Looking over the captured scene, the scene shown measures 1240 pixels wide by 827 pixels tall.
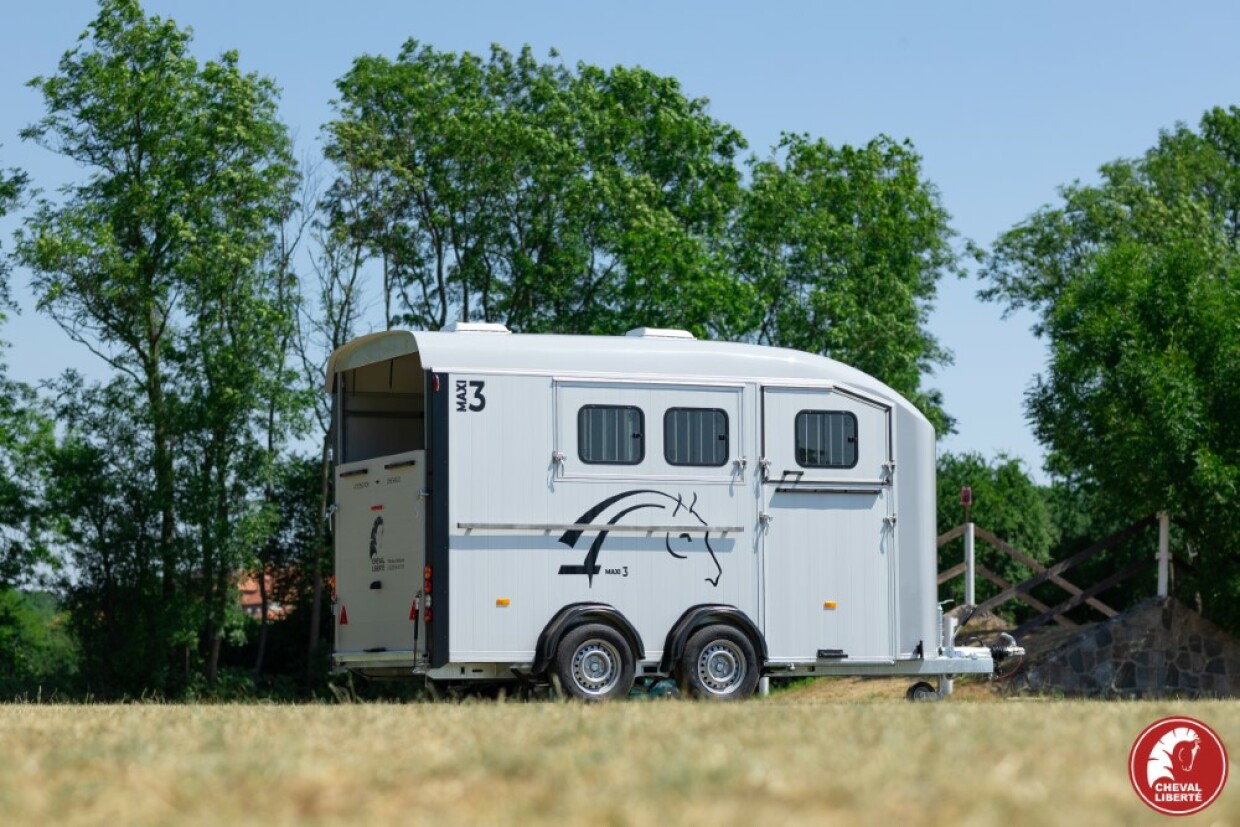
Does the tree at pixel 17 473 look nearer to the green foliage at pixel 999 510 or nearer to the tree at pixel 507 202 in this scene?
the tree at pixel 507 202

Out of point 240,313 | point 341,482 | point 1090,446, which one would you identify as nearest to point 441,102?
point 240,313

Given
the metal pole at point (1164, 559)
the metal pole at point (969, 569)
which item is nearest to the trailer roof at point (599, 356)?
the metal pole at point (969, 569)

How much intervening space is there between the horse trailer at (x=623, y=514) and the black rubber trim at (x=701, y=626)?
18 millimetres

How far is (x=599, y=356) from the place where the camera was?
578 inches

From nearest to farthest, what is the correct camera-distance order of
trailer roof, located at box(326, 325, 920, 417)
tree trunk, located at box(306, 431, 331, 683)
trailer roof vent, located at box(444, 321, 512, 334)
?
1. trailer roof, located at box(326, 325, 920, 417)
2. trailer roof vent, located at box(444, 321, 512, 334)
3. tree trunk, located at box(306, 431, 331, 683)

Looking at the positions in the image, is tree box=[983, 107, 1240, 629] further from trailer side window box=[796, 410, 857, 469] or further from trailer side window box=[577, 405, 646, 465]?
trailer side window box=[577, 405, 646, 465]

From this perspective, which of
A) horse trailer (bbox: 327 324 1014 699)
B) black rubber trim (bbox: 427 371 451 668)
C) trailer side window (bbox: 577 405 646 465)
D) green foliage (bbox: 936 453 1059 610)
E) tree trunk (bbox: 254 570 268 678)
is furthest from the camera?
green foliage (bbox: 936 453 1059 610)

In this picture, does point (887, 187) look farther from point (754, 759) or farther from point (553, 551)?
point (754, 759)

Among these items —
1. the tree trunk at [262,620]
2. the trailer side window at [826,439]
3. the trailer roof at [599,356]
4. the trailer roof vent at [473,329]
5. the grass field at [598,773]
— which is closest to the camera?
the grass field at [598,773]

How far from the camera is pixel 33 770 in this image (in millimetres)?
7359

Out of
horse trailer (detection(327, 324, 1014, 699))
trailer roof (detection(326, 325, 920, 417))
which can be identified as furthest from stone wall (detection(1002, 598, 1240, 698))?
trailer roof (detection(326, 325, 920, 417))

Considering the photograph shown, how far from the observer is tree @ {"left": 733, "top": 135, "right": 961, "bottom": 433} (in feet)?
128

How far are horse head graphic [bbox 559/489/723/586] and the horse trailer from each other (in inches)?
0.7

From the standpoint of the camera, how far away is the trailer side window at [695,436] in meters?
14.8
